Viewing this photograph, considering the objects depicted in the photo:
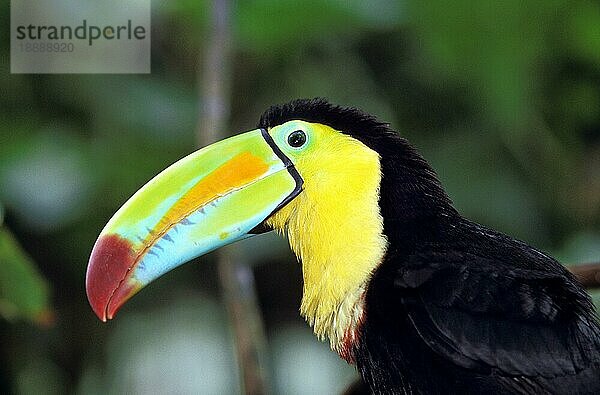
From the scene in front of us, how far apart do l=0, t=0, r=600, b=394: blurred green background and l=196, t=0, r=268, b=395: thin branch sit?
264 millimetres

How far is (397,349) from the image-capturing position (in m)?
1.31

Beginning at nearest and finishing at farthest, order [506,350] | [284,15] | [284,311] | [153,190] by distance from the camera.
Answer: [506,350]
[153,190]
[284,15]
[284,311]

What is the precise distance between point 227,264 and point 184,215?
540mm

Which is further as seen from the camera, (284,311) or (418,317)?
(284,311)

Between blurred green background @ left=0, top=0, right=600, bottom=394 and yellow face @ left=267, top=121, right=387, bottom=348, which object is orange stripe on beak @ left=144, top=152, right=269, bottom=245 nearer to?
yellow face @ left=267, top=121, right=387, bottom=348

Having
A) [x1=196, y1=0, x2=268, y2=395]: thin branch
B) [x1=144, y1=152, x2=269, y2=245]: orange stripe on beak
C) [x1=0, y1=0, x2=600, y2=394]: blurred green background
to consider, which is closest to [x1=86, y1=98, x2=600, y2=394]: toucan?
[x1=144, y1=152, x2=269, y2=245]: orange stripe on beak

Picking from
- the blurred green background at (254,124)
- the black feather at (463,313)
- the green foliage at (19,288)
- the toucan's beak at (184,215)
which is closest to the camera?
the black feather at (463,313)

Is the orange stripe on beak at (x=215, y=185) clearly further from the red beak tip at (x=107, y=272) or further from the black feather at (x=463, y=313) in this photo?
the black feather at (x=463, y=313)

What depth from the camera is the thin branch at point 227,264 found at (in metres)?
1.86

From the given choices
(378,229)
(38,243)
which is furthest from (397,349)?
(38,243)

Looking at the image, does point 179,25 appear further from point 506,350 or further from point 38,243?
point 506,350

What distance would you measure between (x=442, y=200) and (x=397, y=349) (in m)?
0.25

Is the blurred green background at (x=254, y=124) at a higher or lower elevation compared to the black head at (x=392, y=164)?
lower

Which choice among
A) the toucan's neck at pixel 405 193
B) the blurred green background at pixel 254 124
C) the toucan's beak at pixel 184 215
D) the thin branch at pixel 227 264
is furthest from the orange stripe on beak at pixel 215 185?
the blurred green background at pixel 254 124
